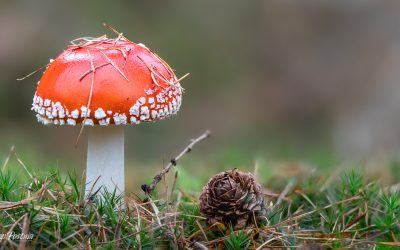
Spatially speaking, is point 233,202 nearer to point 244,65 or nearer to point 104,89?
point 104,89

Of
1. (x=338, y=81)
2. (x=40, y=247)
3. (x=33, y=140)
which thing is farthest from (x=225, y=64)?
(x=40, y=247)

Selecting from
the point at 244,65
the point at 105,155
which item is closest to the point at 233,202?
the point at 105,155

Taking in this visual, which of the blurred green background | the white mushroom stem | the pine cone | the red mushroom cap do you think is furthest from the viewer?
the blurred green background

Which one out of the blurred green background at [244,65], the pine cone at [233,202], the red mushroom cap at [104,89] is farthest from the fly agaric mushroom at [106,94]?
the blurred green background at [244,65]

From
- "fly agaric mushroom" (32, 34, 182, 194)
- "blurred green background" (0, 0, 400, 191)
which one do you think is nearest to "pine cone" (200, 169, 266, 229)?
"fly agaric mushroom" (32, 34, 182, 194)

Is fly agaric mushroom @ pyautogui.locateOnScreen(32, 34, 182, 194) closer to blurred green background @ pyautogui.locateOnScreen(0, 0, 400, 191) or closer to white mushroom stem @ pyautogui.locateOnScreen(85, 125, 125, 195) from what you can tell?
white mushroom stem @ pyautogui.locateOnScreen(85, 125, 125, 195)

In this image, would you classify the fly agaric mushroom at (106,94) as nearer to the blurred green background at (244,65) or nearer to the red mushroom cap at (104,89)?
the red mushroom cap at (104,89)
